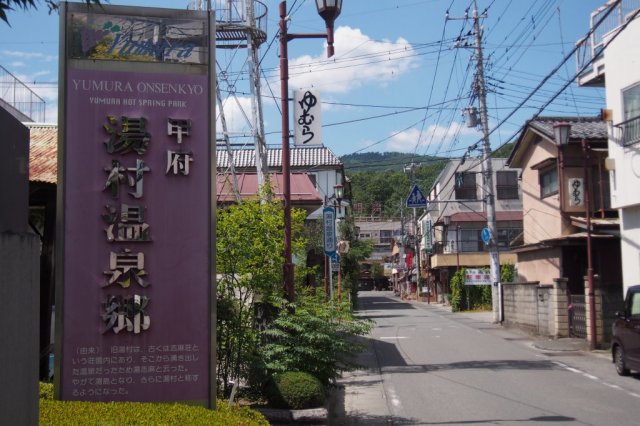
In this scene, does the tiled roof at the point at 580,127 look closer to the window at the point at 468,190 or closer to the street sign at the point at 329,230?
the street sign at the point at 329,230

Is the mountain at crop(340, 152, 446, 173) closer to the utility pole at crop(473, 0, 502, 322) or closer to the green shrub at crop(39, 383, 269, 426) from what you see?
the utility pole at crop(473, 0, 502, 322)

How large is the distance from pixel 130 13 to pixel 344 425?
21.9 ft

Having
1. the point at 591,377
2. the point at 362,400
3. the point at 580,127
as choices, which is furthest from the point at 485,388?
the point at 580,127

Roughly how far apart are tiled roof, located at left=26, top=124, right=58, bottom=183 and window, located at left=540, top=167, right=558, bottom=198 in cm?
2006

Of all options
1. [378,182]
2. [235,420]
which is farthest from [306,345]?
[378,182]

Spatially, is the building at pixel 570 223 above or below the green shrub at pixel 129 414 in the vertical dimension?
above

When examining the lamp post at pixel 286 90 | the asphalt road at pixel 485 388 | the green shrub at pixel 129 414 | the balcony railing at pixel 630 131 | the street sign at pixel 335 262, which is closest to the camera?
the green shrub at pixel 129 414

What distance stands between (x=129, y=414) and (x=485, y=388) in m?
8.84

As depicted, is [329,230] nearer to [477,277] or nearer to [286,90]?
[286,90]

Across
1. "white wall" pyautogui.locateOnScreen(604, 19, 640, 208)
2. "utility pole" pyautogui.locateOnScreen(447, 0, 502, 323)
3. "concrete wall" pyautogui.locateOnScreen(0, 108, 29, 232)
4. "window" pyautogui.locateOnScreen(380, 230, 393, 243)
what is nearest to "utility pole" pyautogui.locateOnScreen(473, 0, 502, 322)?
"utility pole" pyautogui.locateOnScreen(447, 0, 502, 323)

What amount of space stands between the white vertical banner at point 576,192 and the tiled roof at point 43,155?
756 inches

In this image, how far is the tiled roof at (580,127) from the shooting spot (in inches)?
960

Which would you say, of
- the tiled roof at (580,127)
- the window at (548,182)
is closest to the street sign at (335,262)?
the window at (548,182)

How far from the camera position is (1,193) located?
12.8 feet
